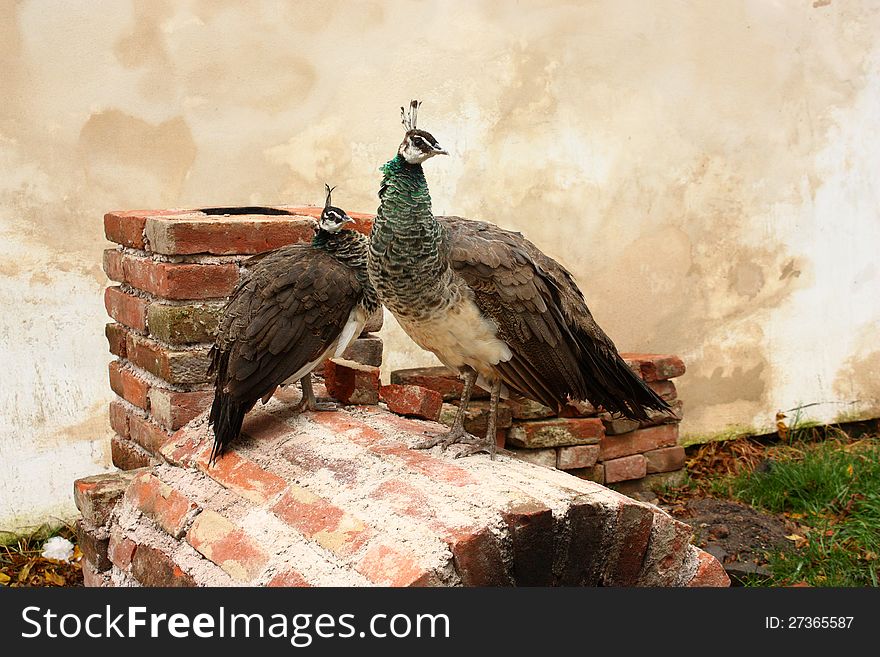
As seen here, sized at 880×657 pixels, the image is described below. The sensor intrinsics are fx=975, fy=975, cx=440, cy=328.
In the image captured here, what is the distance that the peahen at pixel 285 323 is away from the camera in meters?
2.59

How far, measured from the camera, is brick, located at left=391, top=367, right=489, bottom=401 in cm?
440

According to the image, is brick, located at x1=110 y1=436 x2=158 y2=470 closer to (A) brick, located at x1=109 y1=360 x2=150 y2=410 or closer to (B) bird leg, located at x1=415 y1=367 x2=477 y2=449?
(A) brick, located at x1=109 y1=360 x2=150 y2=410

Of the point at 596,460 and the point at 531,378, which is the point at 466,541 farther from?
the point at 596,460

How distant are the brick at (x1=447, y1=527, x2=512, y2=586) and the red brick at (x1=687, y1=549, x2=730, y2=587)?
1.65ft

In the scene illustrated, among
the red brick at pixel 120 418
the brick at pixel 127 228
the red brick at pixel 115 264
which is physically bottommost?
the red brick at pixel 120 418

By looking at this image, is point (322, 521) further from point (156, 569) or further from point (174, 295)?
point (174, 295)

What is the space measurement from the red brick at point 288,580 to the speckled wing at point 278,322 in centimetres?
72

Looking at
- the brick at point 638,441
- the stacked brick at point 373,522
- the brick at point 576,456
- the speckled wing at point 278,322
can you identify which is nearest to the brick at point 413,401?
the stacked brick at point 373,522

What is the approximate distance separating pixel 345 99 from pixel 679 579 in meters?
3.04

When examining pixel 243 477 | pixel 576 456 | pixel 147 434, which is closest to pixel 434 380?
pixel 576 456

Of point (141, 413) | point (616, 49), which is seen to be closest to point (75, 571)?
point (141, 413)

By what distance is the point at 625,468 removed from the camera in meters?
4.92

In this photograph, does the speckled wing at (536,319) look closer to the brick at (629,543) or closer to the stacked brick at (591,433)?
the brick at (629,543)

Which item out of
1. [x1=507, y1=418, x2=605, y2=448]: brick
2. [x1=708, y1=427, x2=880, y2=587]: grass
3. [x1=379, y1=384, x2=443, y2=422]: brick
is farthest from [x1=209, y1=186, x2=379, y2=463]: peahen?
[x1=708, y1=427, x2=880, y2=587]: grass
